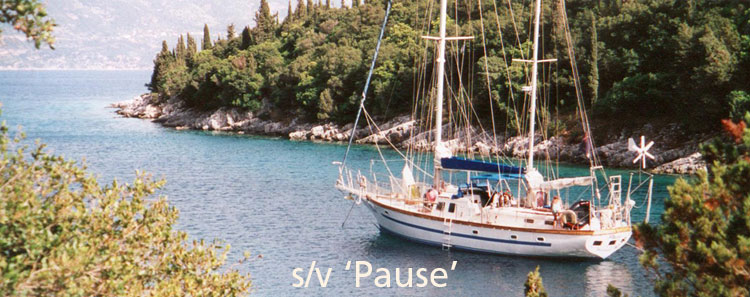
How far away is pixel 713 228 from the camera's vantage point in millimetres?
13531

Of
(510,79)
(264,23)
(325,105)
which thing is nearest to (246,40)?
(264,23)

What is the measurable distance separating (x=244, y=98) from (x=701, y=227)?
10233 centimetres

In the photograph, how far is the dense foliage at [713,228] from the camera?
42.3 ft

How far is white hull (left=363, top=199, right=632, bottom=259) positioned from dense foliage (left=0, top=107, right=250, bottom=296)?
73.5 feet

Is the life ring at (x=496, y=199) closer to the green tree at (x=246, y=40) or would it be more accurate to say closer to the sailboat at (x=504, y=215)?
the sailboat at (x=504, y=215)

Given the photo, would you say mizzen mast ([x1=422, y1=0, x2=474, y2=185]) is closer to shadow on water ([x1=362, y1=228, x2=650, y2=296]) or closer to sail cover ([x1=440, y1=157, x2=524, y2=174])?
sail cover ([x1=440, y1=157, x2=524, y2=174])

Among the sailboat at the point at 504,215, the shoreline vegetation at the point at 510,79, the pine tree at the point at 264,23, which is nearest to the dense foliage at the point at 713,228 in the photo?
the sailboat at the point at 504,215

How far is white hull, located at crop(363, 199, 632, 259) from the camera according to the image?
118ft

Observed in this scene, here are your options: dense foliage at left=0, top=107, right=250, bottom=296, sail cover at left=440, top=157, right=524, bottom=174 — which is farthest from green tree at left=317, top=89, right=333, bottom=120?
dense foliage at left=0, top=107, right=250, bottom=296

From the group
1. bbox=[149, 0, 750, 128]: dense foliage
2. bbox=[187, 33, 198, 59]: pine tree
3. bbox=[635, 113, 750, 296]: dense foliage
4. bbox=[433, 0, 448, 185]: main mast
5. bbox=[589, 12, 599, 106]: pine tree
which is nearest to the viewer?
bbox=[635, 113, 750, 296]: dense foliage

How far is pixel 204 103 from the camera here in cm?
12306

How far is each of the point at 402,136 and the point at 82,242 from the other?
248 feet

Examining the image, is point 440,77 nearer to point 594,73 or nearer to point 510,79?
point 594,73

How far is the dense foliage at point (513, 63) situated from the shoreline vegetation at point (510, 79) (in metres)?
0.16
